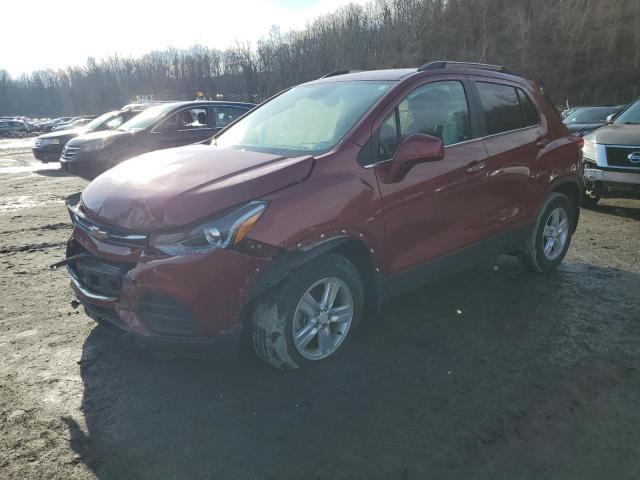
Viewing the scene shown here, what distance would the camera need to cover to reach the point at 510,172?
4.25 meters

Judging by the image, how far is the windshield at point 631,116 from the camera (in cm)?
788

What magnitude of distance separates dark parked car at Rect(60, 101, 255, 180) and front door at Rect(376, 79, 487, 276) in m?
6.59

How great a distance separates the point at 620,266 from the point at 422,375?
10.7 feet

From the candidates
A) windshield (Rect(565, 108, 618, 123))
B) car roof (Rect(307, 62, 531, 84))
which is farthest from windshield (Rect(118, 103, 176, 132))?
windshield (Rect(565, 108, 618, 123))

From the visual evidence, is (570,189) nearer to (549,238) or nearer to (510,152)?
(549,238)

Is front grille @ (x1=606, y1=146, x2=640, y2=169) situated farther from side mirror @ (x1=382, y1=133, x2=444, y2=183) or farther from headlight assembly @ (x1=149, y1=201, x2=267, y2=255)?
headlight assembly @ (x1=149, y1=201, x2=267, y2=255)

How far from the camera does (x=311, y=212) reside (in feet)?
9.64

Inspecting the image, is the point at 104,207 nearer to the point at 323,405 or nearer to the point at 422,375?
the point at 323,405

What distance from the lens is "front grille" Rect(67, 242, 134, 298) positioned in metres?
2.89

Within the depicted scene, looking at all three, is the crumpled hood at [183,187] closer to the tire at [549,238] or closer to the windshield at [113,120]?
the tire at [549,238]

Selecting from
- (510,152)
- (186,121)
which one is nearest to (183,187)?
(510,152)

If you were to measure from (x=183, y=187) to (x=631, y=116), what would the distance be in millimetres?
7870

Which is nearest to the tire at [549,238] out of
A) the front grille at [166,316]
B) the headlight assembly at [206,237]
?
the headlight assembly at [206,237]

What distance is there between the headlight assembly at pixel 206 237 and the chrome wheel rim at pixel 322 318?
0.60 meters
